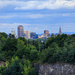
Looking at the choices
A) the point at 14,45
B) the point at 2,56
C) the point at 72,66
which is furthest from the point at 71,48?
the point at 14,45

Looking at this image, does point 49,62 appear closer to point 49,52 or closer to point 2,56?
point 49,52

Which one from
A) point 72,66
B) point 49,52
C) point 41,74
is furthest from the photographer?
point 49,52

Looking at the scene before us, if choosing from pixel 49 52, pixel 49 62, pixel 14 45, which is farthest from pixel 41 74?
pixel 14 45

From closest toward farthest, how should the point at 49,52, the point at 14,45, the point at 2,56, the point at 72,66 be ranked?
the point at 72,66 < the point at 49,52 < the point at 2,56 < the point at 14,45

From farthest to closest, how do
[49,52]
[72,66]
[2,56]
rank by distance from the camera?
[2,56]
[49,52]
[72,66]

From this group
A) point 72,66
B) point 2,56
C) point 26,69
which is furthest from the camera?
point 2,56

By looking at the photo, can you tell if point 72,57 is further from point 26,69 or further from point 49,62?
point 26,69

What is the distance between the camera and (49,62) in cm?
2261

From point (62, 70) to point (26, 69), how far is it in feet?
21.4

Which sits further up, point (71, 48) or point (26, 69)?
point (71, 48)

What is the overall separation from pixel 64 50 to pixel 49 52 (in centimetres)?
265

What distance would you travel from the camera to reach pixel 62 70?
20297mm

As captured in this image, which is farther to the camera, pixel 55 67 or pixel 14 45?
pixel 14 45

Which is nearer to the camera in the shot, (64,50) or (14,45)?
(64,50)
